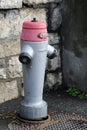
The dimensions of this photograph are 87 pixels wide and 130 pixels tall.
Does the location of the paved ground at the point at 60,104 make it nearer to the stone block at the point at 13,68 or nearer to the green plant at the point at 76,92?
the green plant at the point at 76,92

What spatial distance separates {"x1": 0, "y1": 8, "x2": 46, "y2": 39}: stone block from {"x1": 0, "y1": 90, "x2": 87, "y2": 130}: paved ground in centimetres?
78

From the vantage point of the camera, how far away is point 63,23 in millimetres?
5059

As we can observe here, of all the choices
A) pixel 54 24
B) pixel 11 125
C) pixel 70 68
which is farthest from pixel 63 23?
pixel 11 125

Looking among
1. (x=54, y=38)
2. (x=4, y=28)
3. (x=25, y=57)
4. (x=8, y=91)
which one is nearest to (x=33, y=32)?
(x=25, y=57)

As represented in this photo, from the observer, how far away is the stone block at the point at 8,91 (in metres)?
4.60

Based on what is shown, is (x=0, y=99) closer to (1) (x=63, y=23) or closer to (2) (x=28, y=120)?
(2) (x=28, y=120)

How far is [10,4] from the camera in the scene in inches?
176

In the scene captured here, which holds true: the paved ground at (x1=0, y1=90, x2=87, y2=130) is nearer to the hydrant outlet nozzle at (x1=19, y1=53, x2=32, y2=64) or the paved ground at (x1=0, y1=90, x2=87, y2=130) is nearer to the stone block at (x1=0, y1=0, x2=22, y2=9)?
the hydrant outlet nozzle at (x1=19, y1=53, x2=32, y2=64)

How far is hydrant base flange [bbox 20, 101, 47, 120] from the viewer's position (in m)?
4.03

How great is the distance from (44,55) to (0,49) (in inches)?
29.5

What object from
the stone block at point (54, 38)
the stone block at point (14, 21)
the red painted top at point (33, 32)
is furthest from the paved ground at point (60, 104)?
the red painted top at point (33, 32)

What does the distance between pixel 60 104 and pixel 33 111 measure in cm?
69

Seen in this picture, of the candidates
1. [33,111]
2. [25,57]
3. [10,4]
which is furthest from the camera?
[10,4]

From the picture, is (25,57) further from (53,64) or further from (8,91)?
(53,64)
